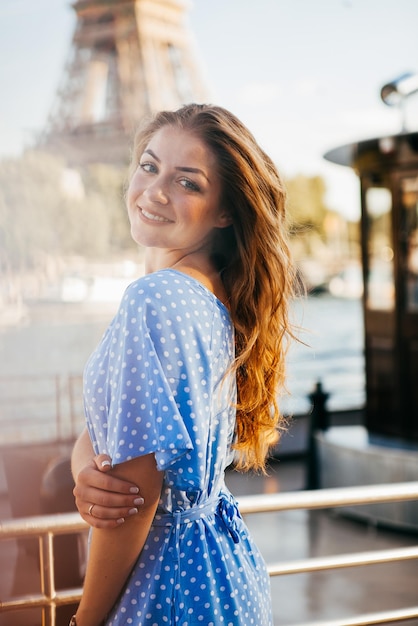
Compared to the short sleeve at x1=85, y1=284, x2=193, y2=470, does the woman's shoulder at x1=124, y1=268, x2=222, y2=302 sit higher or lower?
higher

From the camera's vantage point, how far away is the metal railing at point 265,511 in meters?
1.25

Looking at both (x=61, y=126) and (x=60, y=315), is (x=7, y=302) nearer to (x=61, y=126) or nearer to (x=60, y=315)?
(x=60, y=315)

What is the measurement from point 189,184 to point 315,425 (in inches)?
180

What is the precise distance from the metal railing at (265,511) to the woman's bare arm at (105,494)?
1.51ft

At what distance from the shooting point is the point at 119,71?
69.6 feet

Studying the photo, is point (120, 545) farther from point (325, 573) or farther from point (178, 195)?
point (325, 573)

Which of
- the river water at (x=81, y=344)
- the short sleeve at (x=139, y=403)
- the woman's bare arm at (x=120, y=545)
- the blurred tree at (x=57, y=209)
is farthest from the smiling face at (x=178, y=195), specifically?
the blurred tree at (x=57, y=209)

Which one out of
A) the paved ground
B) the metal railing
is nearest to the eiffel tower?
the paved ground

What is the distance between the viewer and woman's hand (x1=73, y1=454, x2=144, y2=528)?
0.77 m

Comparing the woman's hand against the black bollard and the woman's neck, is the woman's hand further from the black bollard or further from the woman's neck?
the black bollard

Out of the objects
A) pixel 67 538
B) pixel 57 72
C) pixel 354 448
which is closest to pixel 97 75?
pixel 57 72

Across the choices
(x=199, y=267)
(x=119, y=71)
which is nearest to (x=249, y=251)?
(x=199, y=267)

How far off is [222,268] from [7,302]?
1092 inches

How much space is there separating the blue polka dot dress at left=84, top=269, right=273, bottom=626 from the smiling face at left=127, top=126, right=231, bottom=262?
9cm
